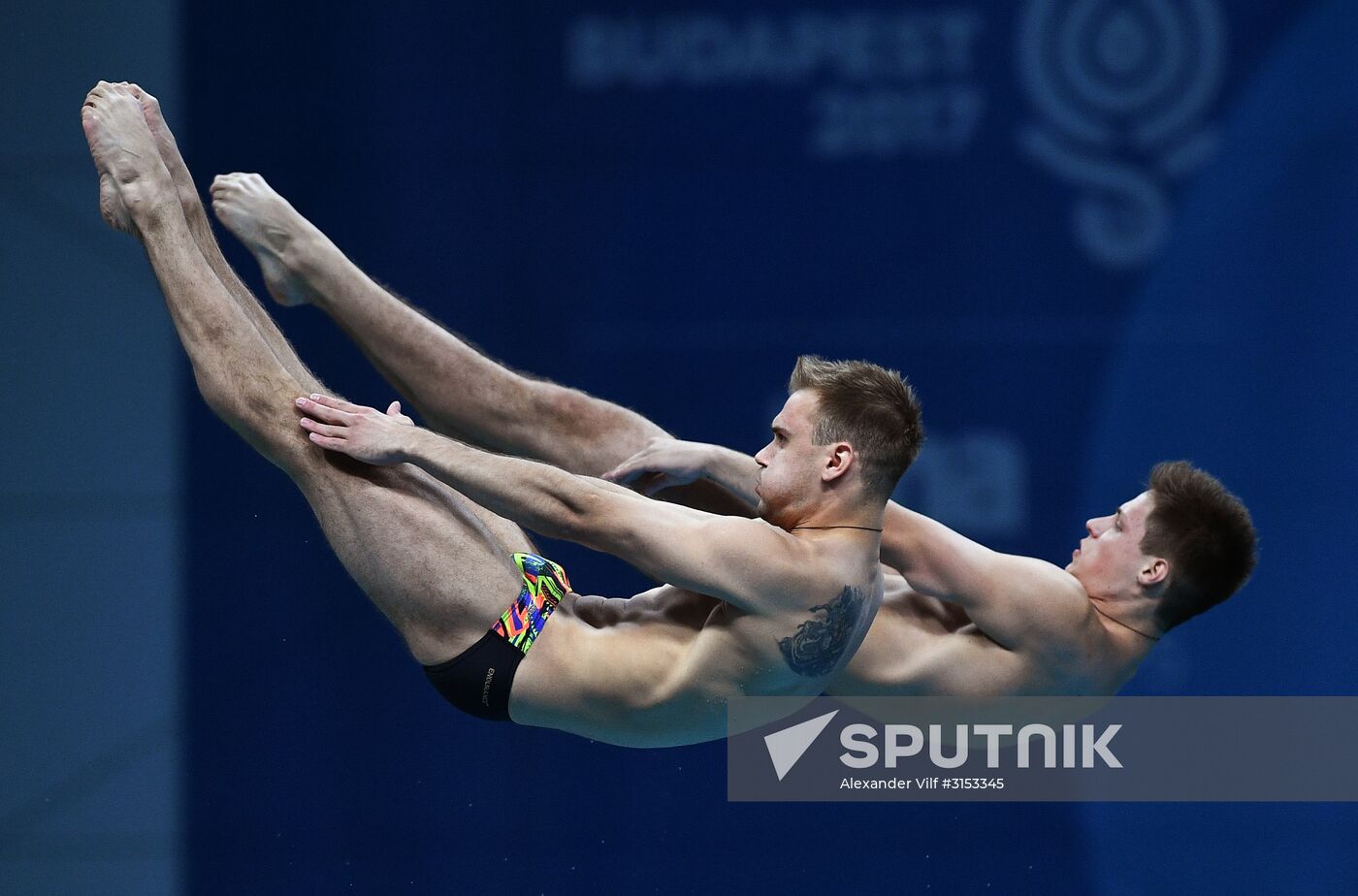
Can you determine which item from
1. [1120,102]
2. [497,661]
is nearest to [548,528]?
[497,661]

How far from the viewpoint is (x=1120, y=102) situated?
5.82m

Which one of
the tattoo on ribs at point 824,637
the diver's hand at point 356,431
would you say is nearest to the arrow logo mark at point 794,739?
the tattoo on ribs at point 824,637

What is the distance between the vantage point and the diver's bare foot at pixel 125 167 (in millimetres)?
3604

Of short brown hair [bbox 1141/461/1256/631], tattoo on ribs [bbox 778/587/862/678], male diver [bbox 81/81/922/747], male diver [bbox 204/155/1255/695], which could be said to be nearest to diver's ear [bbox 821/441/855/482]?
male diver [bbox 81/81/922/747]

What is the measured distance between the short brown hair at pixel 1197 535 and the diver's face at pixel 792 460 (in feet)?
3.61

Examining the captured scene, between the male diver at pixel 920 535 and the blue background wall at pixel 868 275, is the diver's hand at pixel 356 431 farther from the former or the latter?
the blue background wall at pixel 868 275

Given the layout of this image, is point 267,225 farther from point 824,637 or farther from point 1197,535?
point 1197,535

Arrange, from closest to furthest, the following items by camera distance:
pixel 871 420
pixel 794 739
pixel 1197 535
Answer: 1. pixel 871 420
2. pixel 1197 535
3. pixel 794 739

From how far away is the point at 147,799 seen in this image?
6.07m

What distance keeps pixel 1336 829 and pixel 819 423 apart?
142 inches

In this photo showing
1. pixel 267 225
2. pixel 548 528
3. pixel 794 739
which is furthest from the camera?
pixel 794 739

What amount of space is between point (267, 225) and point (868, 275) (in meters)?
2.56

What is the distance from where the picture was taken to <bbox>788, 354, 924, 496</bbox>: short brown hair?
136 inches

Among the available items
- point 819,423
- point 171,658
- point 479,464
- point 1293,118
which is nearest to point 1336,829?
point 1293,118
